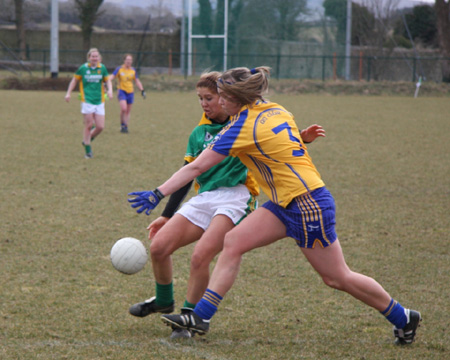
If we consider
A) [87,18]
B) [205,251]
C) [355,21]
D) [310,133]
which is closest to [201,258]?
[205,251]

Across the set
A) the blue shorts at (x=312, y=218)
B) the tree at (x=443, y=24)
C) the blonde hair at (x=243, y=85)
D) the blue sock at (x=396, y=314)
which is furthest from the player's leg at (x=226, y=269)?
the tree at (x=443, y=24)

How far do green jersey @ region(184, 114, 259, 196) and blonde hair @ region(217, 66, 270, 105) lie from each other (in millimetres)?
589

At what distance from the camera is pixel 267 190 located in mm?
3732

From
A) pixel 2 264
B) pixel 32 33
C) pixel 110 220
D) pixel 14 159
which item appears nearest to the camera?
pixel 2 264

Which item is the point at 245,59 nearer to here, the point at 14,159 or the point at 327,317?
the point at 14,159

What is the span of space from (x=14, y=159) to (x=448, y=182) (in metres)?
7.60

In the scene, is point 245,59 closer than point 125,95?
No

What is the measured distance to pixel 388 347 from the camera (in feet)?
12.7

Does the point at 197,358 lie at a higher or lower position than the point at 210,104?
lower

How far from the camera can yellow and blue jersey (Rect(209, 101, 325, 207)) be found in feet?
11.6

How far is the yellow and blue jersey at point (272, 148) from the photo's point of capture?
3549mm

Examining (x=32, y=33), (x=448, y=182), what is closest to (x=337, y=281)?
(x=448, y=182)

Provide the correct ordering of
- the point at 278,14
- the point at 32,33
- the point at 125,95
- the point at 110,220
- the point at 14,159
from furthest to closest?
the point at 32,33, the point at 278,14, the point at 125,95, the point at 14,159, the point at 110,220

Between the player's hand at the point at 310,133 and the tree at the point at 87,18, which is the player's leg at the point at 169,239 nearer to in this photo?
the player's hand at the point at 310,133
